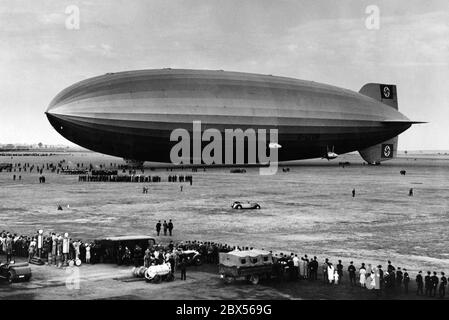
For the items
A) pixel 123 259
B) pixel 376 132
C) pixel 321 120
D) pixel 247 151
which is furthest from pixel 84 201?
pixel 376 132

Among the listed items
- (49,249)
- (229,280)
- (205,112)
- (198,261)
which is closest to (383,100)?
(205,112)

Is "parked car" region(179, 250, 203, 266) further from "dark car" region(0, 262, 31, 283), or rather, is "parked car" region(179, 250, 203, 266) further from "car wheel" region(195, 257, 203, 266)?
"dark car" region(0, 262, 31, 283)

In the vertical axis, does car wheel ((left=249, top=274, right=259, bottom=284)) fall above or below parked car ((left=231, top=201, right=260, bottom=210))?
below

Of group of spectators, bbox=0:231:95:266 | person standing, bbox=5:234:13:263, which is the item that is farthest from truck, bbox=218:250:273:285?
person standing, bbox=5:234:13:263

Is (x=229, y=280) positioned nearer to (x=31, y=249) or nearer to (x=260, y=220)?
(x=31, y=249)

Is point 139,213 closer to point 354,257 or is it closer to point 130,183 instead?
point 354,257

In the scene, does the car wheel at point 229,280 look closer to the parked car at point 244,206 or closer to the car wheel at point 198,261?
the car wheel at point 198,261
